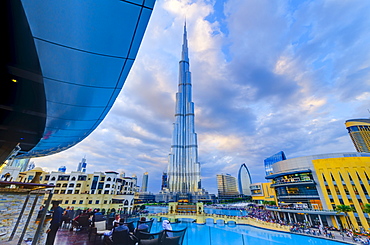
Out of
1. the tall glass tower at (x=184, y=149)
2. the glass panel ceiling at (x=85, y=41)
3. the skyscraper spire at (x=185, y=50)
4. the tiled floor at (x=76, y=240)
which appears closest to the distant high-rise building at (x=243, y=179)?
the tall glass tower at (x=184, y=149)

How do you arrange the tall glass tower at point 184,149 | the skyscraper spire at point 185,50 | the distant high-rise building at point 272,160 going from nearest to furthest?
the tall glass tower at point 184,149
the distant high-rise building at point 272,160
the skyscraper spire at point 185,50

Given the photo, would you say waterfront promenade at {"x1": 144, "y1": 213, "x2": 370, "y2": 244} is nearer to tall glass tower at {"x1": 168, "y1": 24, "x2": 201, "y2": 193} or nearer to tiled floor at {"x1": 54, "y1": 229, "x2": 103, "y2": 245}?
tiled floor at {"x1": 54, "y1": 229, "x2": 103, "y2": 245}

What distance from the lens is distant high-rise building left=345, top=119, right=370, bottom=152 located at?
236 ft

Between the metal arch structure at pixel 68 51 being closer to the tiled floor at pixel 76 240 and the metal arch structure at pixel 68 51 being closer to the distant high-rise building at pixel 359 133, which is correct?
the tiled floor at pixel 76 240

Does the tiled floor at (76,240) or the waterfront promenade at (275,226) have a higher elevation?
the tiled floor at (76,240)

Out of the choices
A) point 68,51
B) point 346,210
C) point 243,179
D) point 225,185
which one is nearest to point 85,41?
point 68,51

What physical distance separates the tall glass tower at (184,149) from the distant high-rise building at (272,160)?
52971mm

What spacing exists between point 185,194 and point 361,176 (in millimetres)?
75047

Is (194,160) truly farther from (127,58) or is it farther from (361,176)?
(127,58)

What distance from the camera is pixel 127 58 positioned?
159cm

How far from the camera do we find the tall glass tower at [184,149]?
318 feet

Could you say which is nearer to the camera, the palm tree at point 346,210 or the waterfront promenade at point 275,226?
the waterfront promenade at point 275,226

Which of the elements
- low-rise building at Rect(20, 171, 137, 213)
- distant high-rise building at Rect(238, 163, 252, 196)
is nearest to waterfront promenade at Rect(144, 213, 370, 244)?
low-rise building at Rect(20, 171, 137, 213)

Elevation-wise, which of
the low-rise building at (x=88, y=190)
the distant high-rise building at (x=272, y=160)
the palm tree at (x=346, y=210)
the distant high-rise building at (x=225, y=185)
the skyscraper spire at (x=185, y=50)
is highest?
the skyscraper spire at (x=185, y=50)
